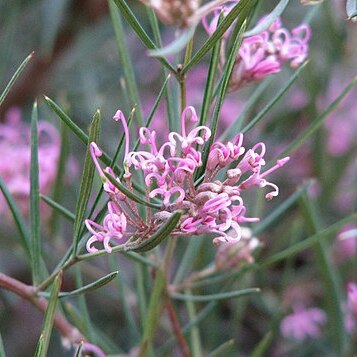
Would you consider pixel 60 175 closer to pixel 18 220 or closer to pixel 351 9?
pixel 18 220

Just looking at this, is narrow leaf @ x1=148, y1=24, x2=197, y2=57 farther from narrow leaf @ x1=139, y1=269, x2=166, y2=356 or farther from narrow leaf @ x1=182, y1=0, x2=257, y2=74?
narrow leaf @ x1=139, y1=269, x2=166, y2=356

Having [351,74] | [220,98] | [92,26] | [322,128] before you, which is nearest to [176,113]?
[220,98]

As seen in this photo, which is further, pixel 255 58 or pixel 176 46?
pixel 255 58

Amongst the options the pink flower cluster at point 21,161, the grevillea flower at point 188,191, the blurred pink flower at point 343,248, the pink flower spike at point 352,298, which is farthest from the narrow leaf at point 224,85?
the blurred pink flower at point 343,248

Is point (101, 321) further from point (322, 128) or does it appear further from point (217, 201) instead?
point (217, 201)

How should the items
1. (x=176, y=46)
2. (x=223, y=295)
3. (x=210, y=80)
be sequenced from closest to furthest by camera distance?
(x=176, y=46) < (x=210, y=80) < (x=223, y=295)

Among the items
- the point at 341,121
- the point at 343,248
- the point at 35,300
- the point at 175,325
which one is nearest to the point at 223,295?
the point at 175,325

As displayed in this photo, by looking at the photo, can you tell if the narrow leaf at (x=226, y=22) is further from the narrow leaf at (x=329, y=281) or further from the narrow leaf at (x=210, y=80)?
the narrow leaf at (x=329, y=281)
